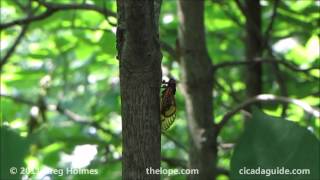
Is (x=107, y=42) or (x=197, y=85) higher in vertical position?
(x=107, y=42)

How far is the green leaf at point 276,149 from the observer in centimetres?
54

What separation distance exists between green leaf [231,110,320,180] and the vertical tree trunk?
4.0 inches

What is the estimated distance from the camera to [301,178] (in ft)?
1.80

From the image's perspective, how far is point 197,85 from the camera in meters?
1.72

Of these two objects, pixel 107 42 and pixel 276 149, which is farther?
pixel 107 42

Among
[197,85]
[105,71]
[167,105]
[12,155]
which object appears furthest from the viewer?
[105,71]

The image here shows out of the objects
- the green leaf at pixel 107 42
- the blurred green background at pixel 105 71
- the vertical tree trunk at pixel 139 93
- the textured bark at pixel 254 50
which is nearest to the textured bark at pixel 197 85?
the blurred green background at pixel 105 71

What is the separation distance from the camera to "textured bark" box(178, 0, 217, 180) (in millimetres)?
1660

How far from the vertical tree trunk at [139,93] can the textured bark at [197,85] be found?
3.40 feet

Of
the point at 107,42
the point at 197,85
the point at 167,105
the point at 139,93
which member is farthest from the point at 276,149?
the point at 107,42

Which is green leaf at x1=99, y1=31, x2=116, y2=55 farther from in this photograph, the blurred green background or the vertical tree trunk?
the vertical tree trunk

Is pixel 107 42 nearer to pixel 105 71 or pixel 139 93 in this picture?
pixel 105 71

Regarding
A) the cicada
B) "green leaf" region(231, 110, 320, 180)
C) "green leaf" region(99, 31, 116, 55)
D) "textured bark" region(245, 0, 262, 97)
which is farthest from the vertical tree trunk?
"textured bark" region(245, 0, 262, 97)

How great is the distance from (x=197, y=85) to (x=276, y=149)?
1163 millimetres
